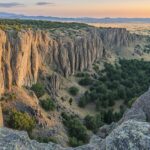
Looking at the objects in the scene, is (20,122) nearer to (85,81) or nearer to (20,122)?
(20,122)

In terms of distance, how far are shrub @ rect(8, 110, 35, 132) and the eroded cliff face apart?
16.1 ft

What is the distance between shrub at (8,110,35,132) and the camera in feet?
121

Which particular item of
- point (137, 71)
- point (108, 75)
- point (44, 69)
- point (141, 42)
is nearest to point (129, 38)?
point (141, 42)

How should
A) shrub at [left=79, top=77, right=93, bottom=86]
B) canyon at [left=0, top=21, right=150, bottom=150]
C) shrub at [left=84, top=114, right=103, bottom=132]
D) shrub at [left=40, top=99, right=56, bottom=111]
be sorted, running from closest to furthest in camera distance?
canyon at [left=0, top=21, right=150, bottom=150], shrub at [left=84, top=114, right=103, bottom=132], shrub at [left=40, top=99, right=56, bottom=111], shrub at [left=79, top=77, right=93, bottom=86]

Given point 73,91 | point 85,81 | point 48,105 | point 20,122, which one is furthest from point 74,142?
point 85,81

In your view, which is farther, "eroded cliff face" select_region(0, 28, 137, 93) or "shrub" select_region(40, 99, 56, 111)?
"shrub" select_region(40, 99, 56, 111)

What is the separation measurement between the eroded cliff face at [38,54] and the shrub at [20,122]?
490 centimetres

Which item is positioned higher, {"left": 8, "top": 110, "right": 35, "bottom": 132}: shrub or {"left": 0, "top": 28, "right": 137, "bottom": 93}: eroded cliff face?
{"left": 0, "top": 28, "right": 137, "bottom": 93}: eroded cliff face

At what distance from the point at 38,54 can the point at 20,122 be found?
70.6 feet

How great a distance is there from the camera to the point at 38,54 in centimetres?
5747

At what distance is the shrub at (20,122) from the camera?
3688cm

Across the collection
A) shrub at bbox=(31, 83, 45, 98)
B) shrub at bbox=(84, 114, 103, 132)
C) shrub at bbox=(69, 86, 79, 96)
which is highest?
shrub at bbox=(31, 83, 45, 98)

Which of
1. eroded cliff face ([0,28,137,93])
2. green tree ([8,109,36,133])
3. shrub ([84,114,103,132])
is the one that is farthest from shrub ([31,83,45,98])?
green tree ([8,109,36,133])

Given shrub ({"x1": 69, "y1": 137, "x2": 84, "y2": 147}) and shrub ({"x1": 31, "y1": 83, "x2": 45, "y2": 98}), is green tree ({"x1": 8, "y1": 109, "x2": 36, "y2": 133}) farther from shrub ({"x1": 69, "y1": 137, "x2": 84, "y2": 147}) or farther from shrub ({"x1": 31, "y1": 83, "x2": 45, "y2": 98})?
shrub ({"x1": 31, "y1": 83, "x2": 45, "y2": 98})
